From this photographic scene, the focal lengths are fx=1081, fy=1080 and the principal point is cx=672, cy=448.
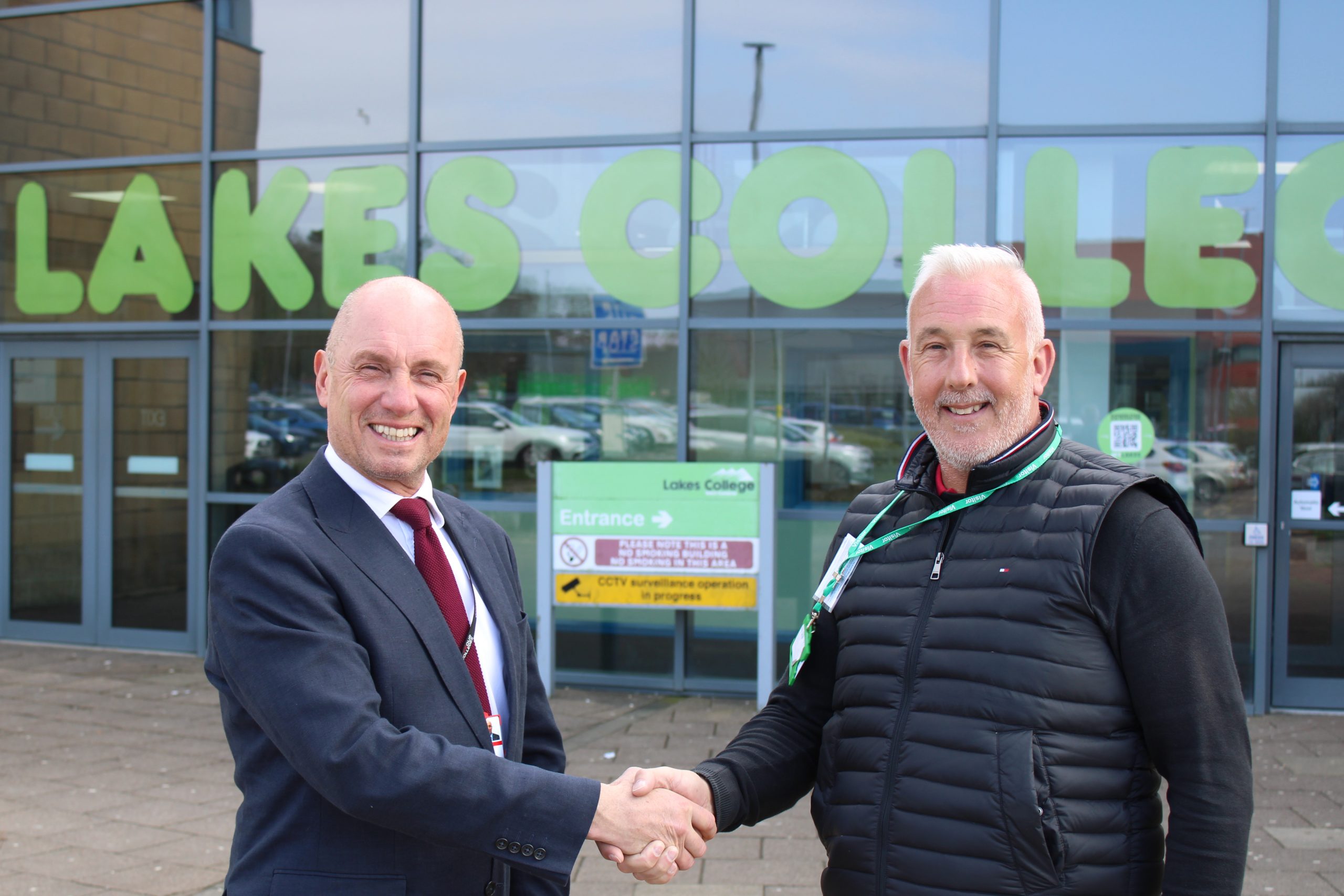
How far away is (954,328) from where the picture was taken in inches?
78.7

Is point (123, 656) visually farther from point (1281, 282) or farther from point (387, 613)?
point (1281, 282)

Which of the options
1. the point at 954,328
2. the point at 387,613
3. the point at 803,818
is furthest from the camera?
the point at 803,818

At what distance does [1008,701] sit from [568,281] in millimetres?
5513

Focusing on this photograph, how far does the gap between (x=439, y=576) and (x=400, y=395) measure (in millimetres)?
346

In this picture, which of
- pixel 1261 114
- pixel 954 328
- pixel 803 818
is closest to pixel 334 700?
pixel 954 328

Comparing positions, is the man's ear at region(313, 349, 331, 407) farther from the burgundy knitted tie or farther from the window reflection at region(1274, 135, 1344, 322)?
the window reflection at region(1274, 135, 1344, 322)

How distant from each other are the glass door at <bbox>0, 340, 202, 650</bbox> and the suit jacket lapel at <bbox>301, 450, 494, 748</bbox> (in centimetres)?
630

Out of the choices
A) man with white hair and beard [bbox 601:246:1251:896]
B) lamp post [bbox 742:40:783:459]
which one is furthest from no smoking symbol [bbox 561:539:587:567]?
man with white hair and beard [bbox 601:246:1251:896]

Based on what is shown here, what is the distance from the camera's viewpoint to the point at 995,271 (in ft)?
6.57

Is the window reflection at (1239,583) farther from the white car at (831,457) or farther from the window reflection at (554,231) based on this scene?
the window reflection at (554,231)

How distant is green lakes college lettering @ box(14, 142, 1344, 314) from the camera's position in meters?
6.39

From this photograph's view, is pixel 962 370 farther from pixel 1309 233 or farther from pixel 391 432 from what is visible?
pixel 1309 233

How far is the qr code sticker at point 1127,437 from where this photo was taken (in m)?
6.48

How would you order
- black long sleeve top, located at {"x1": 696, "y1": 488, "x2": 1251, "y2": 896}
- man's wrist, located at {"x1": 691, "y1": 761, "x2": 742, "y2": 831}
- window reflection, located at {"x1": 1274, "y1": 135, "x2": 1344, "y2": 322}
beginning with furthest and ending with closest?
→ window reflection, located at {"x1": 1274, "y1": 135, "x2": 1344, "y2": 322}
man's wrist, located at {"x1": 691, "y1": 761, "x2": 742, "y2": 831}
black long sleeve top, located at {"x1": 696, "y1": 488, "x2": 1251, "y2": 896}
